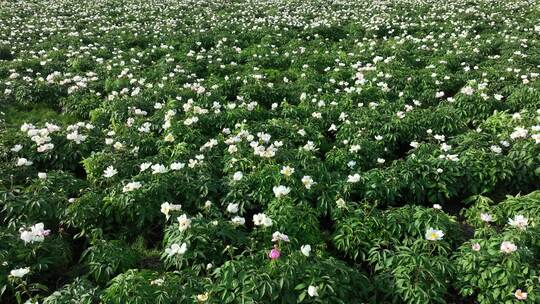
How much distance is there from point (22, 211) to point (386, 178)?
4.66 metres

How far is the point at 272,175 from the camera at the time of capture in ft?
19.2

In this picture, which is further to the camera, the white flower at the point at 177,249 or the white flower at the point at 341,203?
the white flower at the point at 341,203

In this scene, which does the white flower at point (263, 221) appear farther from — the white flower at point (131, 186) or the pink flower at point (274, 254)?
the white flower at point (131, 186)

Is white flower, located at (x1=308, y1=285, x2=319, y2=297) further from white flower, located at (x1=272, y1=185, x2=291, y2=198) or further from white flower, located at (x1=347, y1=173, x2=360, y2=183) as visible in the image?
white flower, located at (x1=347, y1=173, x2=360, y2=183)

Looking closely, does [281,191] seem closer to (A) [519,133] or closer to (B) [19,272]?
(B) [19,272]

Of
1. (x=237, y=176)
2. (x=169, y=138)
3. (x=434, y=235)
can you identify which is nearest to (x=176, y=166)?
(x=237, y=176)

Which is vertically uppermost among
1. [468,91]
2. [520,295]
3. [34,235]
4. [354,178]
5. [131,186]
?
[34,235]

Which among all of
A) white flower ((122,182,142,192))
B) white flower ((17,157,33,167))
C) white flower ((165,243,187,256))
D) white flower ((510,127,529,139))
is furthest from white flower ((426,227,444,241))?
white flower ((17,157,33,167))

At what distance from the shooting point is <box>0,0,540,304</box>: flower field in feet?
14.2

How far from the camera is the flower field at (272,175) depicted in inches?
170

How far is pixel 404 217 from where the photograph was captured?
205 inches

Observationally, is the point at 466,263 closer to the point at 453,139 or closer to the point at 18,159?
the point at 453,139

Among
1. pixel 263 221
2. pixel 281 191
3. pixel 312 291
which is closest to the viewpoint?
pixel 312 291

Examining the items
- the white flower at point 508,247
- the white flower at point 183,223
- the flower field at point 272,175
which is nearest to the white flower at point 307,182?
the flower field at point 272,175
